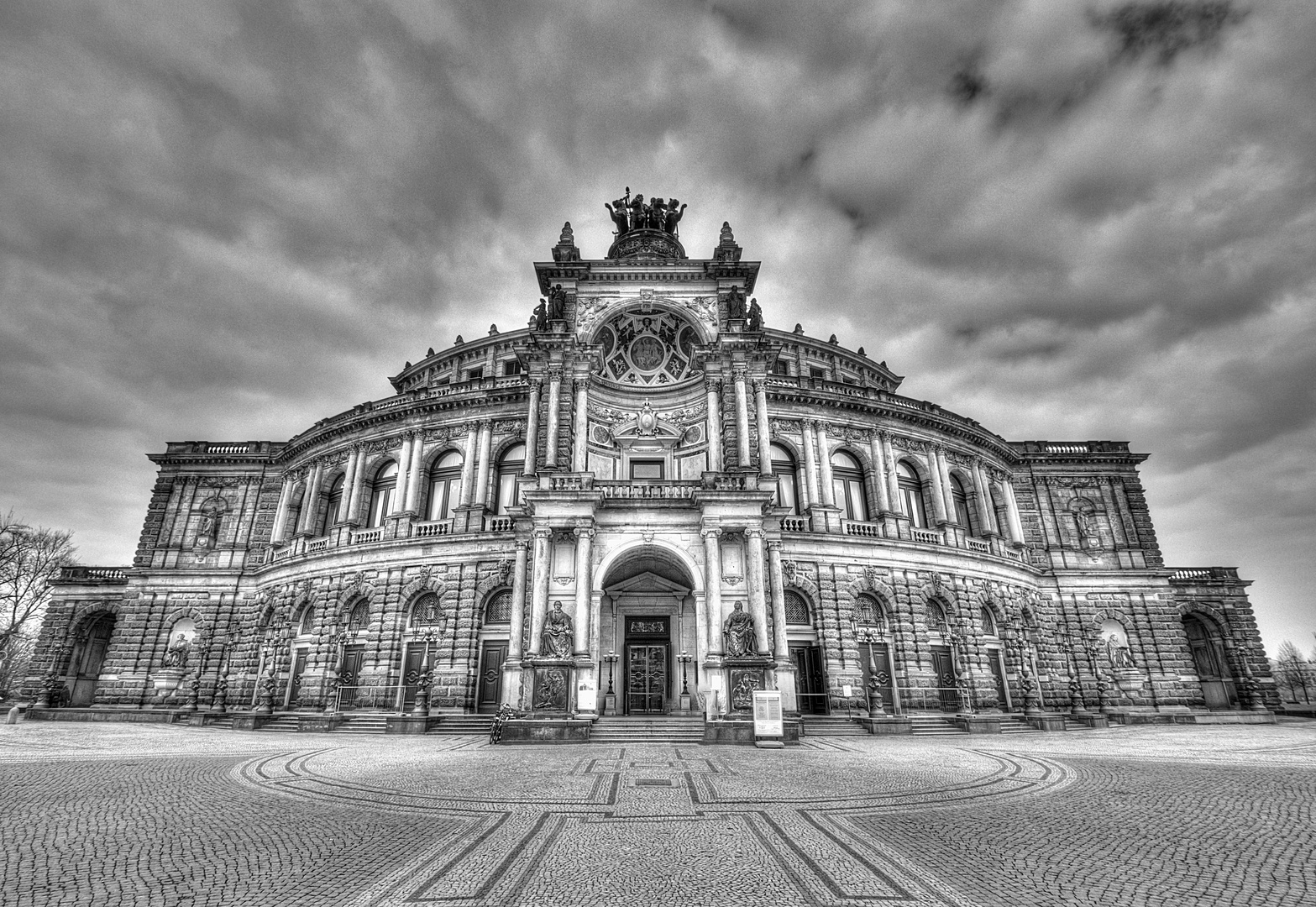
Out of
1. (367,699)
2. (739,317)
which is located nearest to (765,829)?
(739,317)

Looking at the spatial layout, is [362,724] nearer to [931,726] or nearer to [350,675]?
[350,675]

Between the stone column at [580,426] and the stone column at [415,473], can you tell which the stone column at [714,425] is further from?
the stone column at [415,473]

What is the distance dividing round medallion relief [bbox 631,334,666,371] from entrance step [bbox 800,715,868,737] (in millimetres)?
16092

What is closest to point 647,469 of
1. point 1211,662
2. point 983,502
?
point 983,502

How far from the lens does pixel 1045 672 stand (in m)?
31.6

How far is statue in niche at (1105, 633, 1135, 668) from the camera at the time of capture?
1305 inches

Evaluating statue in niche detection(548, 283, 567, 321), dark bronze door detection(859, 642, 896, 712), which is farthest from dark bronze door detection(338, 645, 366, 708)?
dark bronze door detection(859, 642, 896, 712)

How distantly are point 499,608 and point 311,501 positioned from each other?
1391cm

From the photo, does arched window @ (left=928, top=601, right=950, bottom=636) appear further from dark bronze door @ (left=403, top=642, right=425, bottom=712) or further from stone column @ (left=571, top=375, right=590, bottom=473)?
dark bronze door @ (left=403, top=642, right=425, bottom=712)

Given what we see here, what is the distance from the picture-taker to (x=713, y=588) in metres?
20.9

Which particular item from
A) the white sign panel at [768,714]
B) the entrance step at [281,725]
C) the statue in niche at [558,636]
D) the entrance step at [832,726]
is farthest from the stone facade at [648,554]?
the white sign panel at [768,714]

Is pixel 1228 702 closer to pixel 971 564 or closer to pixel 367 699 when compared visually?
pixel 971 564

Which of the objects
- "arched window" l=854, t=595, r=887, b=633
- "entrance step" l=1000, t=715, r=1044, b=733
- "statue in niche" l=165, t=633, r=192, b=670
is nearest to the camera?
"entrance step" l=1000, t=715, r=1044, b=733

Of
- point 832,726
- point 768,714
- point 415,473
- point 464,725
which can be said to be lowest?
point 832,726
